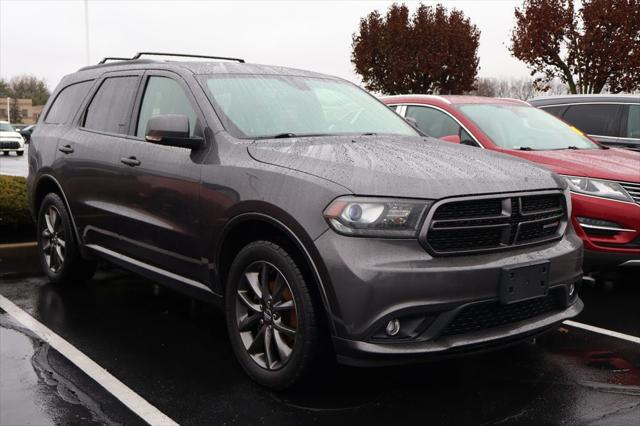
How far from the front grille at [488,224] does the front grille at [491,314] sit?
29cm

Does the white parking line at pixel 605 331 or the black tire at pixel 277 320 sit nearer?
the black tire at pixel 277 320

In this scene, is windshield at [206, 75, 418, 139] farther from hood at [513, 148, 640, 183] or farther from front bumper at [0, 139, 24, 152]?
front bumper at [0, 139, 24, 152]

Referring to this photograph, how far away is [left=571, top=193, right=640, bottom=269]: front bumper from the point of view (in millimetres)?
5488

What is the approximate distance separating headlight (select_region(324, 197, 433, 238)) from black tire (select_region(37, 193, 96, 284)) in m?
3.25

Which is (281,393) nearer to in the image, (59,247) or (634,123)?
(59,247)

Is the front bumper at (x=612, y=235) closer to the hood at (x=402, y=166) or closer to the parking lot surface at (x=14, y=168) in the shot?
the hood at (x=402, y=166)

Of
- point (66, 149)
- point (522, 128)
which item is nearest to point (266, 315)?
point (66, 149)

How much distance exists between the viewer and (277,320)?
3.62 metres

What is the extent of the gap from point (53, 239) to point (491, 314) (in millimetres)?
4104

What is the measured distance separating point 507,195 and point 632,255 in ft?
8.37

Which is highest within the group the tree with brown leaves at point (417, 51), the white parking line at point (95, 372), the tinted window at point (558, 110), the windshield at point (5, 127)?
the tree with brown leaves at point (417, 51)

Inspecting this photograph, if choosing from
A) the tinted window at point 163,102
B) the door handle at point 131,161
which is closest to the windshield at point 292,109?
the tinted window at point 163,102

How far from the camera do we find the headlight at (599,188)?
18.2 feet

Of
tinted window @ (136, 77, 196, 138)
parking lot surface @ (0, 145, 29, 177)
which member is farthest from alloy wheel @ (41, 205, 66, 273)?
parking lot surface @ (0, 145, 29, 177)
